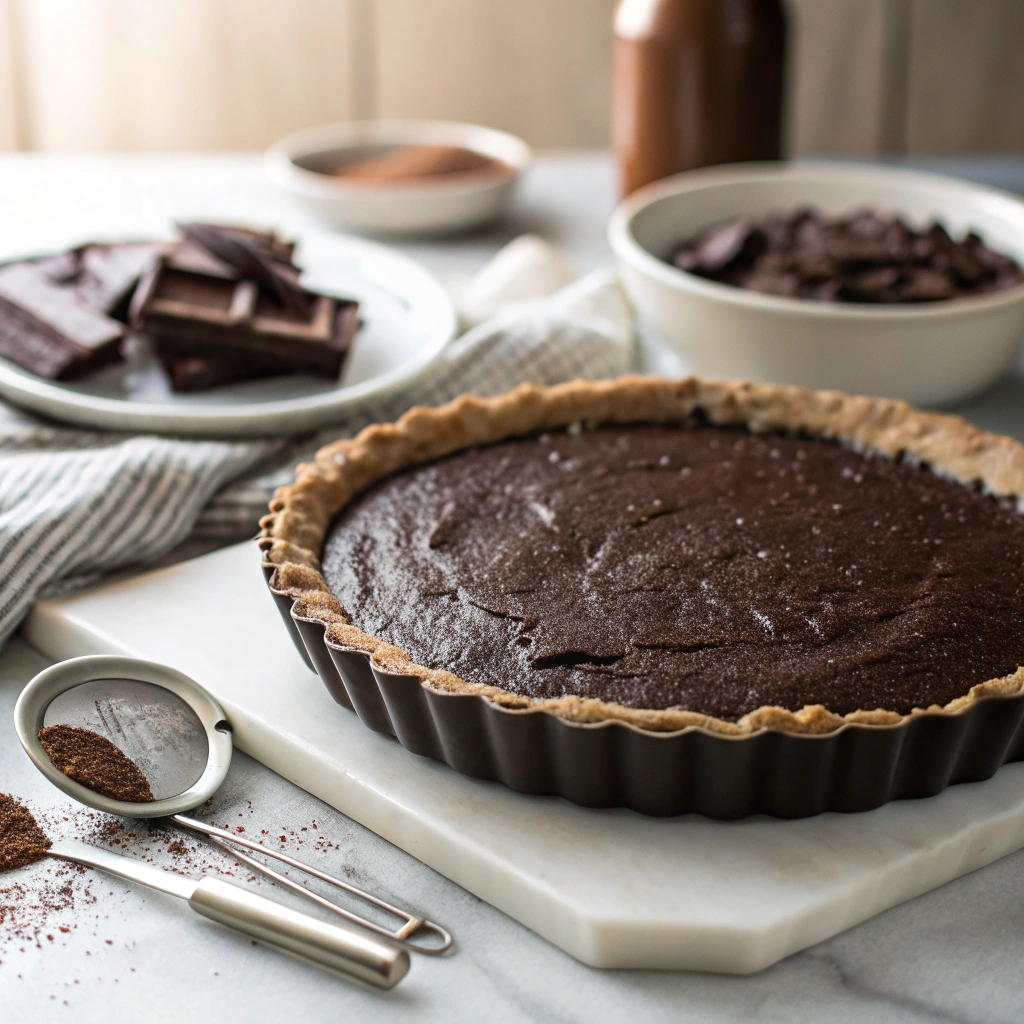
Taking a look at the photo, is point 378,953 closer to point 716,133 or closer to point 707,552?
point 707,552

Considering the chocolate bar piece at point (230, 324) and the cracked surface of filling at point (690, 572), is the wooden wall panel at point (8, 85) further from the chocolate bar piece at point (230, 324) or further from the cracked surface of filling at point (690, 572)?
the cracked surface of filling at point (690, 572)

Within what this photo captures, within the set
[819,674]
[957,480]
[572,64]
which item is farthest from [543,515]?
[572,64]

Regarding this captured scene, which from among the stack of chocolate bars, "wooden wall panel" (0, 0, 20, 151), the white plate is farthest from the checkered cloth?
"wooden wall panel" (0, 0, 20, 151)

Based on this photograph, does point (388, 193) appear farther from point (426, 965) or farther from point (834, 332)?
point (426, 965)

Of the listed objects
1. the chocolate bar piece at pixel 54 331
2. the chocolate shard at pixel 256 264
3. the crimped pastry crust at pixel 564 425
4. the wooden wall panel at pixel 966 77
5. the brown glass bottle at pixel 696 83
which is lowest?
the wooden wall panel at pixel 966 77

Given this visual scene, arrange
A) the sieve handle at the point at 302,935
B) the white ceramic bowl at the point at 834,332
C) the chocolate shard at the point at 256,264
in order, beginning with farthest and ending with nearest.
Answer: the chocolate shard at the point at 256,264 → the white ceramic bowl at the point at 834,332 → the sieve handle at the point at 302,935

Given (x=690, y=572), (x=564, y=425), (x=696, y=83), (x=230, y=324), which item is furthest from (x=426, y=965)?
(x=696, y=83)

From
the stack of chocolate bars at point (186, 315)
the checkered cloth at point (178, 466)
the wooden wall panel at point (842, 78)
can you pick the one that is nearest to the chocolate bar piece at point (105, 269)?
the stack of chocolate bars at point (186, 315)
